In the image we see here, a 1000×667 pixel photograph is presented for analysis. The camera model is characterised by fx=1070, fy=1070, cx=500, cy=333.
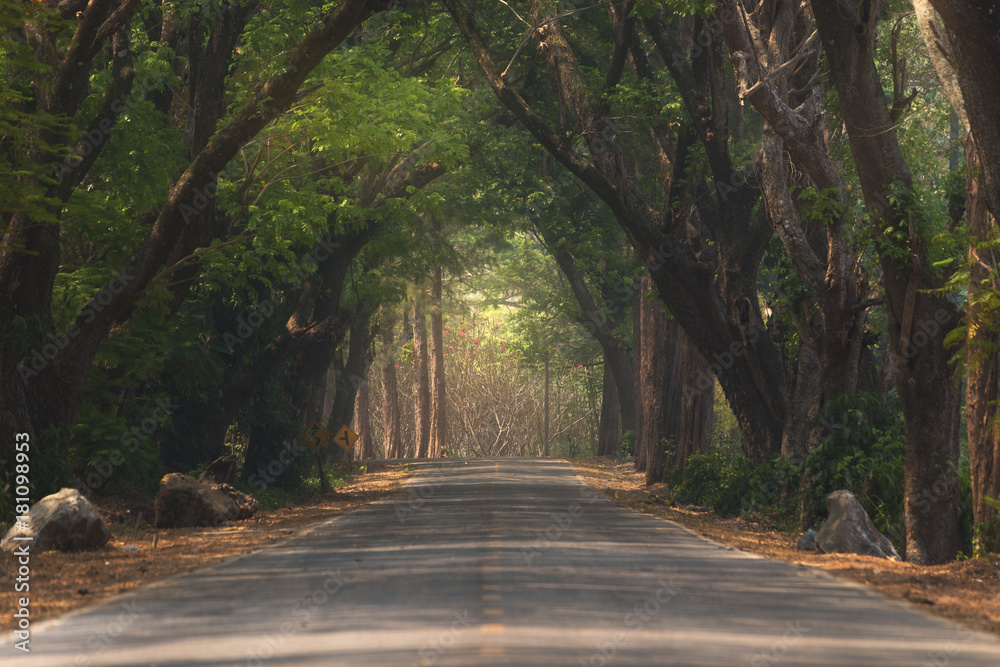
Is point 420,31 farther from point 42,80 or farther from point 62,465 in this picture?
point 62,465

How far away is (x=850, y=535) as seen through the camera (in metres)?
13.7

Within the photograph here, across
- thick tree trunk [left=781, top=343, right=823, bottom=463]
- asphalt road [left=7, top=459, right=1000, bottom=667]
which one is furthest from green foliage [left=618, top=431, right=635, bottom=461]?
asphalt road [left=7, top=459, right=1000, bottom=667]

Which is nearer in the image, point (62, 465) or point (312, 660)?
point (312, 660)

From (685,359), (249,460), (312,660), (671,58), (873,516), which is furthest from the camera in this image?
(249,460)

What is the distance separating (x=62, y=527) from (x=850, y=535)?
9.98 m

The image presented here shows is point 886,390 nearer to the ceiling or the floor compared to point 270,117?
nearer to the floor

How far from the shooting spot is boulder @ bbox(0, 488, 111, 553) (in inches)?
522

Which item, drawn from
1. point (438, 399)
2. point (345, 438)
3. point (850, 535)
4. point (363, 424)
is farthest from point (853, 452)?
point (438, 399)

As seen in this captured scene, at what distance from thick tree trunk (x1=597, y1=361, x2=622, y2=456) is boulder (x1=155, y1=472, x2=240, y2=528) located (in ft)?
85.8

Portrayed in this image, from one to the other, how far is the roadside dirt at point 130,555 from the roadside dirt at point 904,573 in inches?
270

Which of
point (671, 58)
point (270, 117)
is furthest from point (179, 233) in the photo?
point (671, 58)

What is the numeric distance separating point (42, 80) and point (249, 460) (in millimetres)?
13165

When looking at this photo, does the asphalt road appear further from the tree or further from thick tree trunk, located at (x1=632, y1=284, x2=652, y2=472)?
thick tree trunk, located at (x1=632, y1=284, x2=652, y2=472)

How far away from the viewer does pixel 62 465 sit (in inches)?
628
